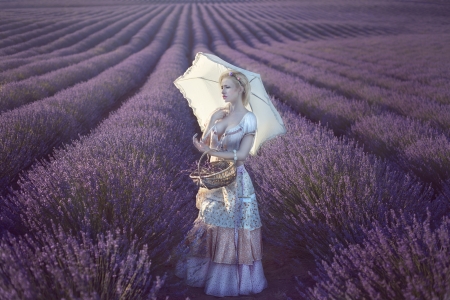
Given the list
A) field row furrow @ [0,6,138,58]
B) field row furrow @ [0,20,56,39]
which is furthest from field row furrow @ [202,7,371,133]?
field row furrow @ [0,20,56,39]

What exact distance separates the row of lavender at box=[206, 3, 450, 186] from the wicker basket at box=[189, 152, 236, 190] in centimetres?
168

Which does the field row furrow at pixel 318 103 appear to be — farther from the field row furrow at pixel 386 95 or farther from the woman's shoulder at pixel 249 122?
the woman's shoulder at pixel 249 122

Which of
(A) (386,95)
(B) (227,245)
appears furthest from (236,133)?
(A) (386,95)

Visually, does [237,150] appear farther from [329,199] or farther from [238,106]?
[329,199]

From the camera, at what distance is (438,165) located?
323 centimetres

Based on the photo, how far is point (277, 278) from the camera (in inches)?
96.3

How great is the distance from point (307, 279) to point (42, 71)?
8758mm

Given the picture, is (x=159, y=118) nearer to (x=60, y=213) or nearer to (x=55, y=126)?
(x=55, y=126)

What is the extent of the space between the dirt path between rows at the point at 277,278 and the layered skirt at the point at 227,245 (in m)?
0.05

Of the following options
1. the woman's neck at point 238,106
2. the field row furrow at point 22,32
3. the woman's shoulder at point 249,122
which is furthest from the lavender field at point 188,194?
the field row furrow at point 22,32

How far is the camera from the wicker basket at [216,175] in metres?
2.03

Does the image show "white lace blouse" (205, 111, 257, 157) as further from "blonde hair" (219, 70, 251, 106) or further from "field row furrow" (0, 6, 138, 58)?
"field row furrow" (0, 6, 138, 58)

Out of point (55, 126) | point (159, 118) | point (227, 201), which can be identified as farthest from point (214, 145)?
point (55, 126)

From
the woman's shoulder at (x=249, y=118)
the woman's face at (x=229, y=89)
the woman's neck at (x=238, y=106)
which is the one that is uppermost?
the woman's face at (x=229, y=89)
